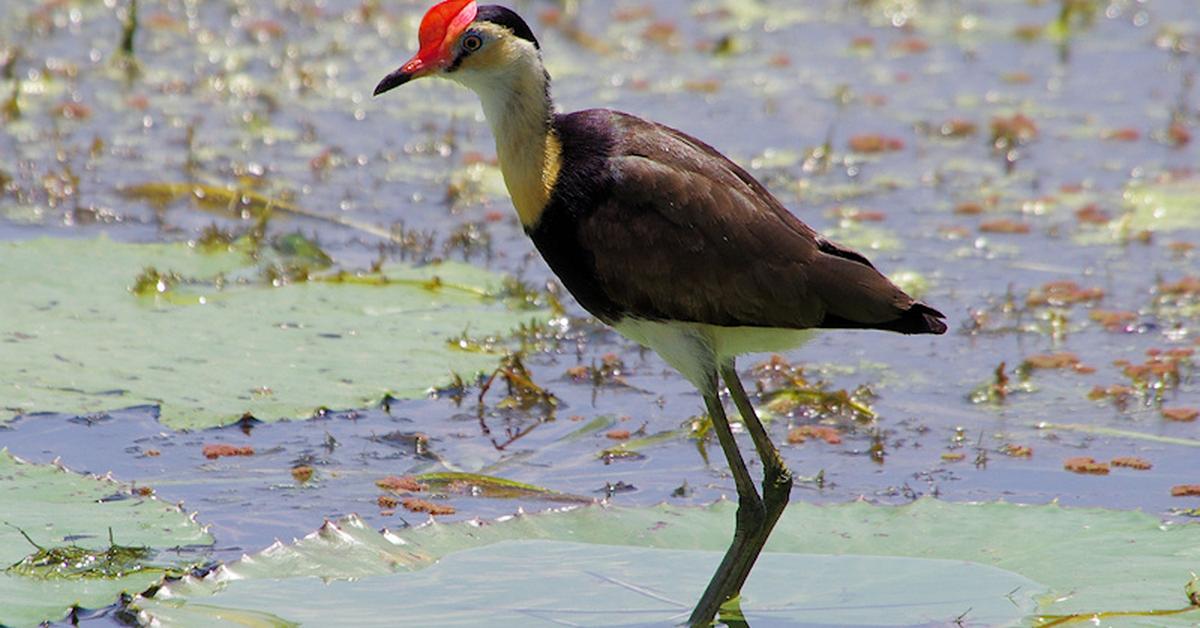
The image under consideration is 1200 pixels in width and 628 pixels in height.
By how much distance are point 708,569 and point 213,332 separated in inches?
81.3

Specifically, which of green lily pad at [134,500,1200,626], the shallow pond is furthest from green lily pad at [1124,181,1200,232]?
green lily pad at [134,500,1200,626]

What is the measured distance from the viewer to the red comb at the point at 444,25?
487 centimetres

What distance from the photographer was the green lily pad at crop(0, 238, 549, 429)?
554 cm

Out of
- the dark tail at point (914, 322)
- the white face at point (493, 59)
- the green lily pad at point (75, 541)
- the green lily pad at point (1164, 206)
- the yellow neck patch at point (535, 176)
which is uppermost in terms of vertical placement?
the green lily pad at point (1164, 206)

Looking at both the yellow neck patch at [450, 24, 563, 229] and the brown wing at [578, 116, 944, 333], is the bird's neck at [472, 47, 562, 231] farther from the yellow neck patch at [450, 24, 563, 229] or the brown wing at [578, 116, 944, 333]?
the brown wing at [578, 116, 944, 333]

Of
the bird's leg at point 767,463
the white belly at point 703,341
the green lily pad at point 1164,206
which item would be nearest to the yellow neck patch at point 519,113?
the white belly at point 703,341

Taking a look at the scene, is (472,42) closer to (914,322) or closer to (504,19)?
(504,19)

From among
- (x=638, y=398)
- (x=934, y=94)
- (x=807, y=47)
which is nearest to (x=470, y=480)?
(x=638, y=398)

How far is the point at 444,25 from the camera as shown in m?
4.89

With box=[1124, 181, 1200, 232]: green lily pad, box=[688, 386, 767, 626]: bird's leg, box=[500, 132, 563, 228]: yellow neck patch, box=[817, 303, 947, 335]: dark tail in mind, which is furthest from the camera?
box=[1124, 181, 1200, 232]: green lily pad

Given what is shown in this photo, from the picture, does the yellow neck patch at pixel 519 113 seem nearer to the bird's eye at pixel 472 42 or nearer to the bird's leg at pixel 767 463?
the bird's eye at pixel 472 42

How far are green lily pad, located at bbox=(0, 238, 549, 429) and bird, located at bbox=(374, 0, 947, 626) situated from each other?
1155 millimetres

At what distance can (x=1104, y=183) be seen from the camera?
851 cm

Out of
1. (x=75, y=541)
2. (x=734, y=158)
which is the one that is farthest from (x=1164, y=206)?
(x=75, y=541)
